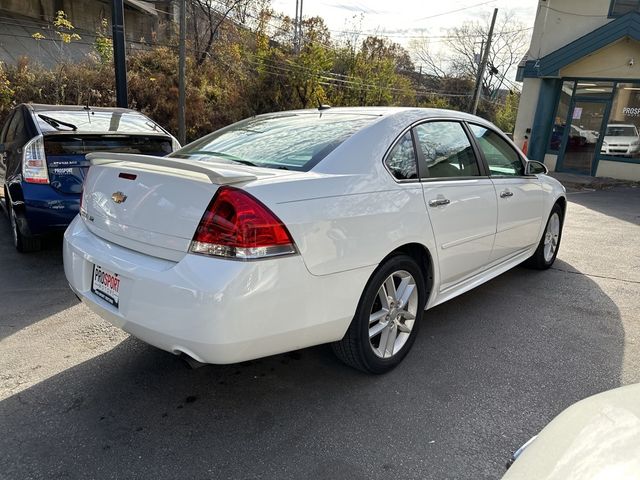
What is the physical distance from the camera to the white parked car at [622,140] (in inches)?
563

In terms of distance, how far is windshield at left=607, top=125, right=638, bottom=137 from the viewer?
14.3m

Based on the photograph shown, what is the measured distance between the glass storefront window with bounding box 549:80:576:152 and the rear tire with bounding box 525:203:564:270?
11.9 meters

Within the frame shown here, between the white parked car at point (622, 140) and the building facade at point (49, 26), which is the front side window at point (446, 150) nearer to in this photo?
the white parked car at point (622, 140)

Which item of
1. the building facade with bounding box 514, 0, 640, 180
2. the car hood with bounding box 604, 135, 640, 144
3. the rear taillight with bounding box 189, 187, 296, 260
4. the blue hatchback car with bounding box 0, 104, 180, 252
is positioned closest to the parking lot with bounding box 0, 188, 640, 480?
the blue hatchback car with bounding box 0, 104, 180, 252

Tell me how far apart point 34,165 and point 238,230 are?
11.0 ft

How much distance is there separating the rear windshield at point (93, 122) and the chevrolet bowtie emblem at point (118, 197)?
8.53 ft

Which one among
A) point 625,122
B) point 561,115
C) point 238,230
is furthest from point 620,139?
point 238,230

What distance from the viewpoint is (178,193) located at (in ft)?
7.63

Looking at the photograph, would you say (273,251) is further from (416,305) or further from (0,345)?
(0,345)

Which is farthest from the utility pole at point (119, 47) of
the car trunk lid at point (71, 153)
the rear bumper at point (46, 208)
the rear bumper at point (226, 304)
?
the rear bumper at point (226, 304)

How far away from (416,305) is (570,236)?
16.0 feet

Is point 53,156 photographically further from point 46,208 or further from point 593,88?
point 593,88

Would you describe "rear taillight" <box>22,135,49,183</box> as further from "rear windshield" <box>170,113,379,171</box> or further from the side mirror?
the side mirror

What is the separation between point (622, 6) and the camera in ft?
45.5
